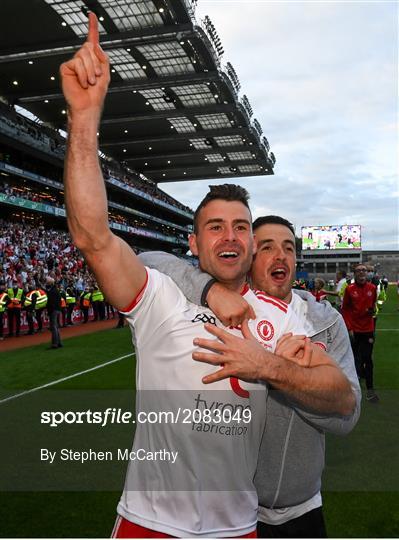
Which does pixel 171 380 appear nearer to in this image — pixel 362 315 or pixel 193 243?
pixel 193 243

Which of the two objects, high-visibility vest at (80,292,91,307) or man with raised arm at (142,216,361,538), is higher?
man with raised arm at (142,216,361,538)

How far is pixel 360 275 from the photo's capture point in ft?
24.8

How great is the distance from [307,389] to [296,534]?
0.95 metres

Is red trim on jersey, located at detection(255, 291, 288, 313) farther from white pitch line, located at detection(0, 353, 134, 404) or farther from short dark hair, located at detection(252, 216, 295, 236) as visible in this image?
white pitch line, located at detection(0, 353, 134, 404)

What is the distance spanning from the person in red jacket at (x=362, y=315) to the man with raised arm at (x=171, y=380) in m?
5.98

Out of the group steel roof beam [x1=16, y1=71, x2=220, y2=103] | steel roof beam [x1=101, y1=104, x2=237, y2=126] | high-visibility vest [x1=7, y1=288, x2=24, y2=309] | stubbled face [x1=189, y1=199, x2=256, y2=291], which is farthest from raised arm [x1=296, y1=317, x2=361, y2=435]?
steel roof beam [x1=101, y1=104, x2=237, y2=126]

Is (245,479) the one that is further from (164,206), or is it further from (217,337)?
(164,206)

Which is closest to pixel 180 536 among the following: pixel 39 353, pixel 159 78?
pixel 39 353

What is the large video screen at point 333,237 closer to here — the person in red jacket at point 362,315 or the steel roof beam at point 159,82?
the steel roof beam at point 159,82

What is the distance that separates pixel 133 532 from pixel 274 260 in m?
1.69

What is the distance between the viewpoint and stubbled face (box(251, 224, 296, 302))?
2.87m

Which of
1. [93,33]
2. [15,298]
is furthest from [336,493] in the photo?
[15,298]

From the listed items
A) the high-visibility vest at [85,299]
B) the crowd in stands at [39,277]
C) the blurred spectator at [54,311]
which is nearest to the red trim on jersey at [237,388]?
the crowd in stands at [39,277]

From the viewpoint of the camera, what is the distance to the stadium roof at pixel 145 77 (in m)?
26.2
